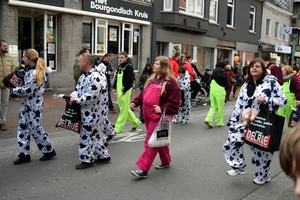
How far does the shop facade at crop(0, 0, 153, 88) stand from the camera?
12289 mm

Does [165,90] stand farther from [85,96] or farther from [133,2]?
[133,2]

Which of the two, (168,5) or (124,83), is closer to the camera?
(124,83)

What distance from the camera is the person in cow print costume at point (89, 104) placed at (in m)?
4.84

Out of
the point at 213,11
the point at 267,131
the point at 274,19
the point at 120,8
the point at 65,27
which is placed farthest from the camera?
the point at 274,19

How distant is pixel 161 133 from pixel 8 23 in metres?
9.62

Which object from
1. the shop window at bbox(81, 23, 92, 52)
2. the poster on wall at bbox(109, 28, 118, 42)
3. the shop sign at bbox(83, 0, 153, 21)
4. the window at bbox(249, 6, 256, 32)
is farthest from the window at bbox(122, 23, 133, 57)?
the window at bbox(249, 6, 256, 32)

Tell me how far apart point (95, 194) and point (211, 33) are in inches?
793

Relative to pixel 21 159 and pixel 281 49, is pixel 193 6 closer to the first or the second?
pixel 281 49

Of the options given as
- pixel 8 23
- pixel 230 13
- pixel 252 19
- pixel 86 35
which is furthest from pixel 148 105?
pixel 252 19

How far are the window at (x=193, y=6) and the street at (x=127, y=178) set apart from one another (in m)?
14.4

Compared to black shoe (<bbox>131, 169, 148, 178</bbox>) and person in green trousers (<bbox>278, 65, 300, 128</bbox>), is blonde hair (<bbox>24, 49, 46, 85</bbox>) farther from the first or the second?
person in green trousers (<bbox>278, 65, 300, 128</bbox>)

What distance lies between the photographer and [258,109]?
14.5ft

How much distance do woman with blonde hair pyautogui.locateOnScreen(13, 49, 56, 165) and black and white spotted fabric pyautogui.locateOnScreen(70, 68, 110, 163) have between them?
67 cm

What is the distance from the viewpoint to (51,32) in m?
13.8
